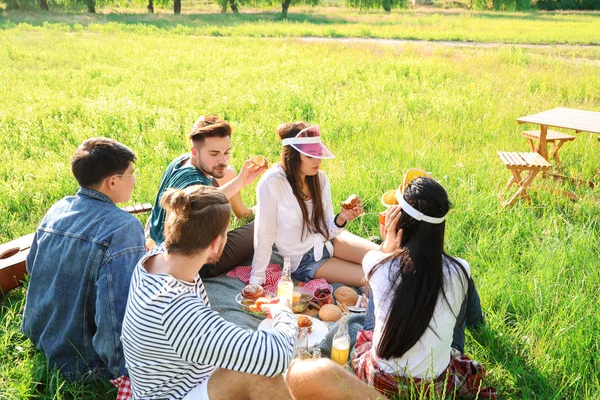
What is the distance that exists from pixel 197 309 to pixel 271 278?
2.32 m

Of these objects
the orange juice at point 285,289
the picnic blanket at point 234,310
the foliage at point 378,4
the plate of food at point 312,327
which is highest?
the foliage at point 378,4

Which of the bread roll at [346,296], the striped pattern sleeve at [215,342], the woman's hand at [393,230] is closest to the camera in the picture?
the striped pattern sleeve at [215,342]

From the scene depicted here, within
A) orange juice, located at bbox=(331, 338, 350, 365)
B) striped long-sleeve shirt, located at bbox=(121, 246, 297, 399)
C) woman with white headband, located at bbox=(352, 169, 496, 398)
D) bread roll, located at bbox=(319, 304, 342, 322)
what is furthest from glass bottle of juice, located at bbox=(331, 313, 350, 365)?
striped long-sleeve shirt, located at bbox=(121, 246, 297, 399)

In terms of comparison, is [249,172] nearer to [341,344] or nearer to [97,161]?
[97,161]

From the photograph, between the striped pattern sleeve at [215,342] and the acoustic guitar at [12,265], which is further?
the acoustic guitar at [12,265]

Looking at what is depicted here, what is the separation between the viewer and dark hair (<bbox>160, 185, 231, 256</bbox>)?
2.38m

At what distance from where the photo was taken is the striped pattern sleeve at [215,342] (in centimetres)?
227

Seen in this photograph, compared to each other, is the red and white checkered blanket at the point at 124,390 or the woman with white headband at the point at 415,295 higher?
the woman with white headband at the point at 415,295

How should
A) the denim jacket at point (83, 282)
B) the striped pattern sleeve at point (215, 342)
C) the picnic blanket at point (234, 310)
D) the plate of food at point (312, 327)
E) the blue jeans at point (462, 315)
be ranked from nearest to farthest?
the striped pattern sleeve at point (215, 342) → the denim jacket at point (83, 282) → the blue jeans at point (462, 315) → the plate of food at point (312, 327) → the picnic blanket at point (234, 310)

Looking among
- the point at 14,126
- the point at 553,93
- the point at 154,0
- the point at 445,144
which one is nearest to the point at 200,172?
the point at 445,144

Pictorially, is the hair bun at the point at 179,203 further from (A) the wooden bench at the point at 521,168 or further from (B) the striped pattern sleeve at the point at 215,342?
(A) the wooden bench at the point at 521,168

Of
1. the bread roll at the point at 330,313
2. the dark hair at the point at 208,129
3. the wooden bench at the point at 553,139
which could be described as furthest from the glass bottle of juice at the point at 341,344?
the wooden bench at the point at 553,139

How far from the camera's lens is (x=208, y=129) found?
432 cm

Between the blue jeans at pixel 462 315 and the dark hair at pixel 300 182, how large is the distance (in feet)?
4.13
